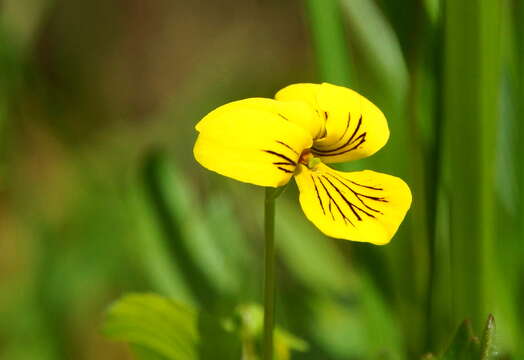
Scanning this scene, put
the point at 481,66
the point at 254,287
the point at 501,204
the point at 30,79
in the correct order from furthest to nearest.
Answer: the point at 30,79, the point at 254,287, the point at 501,204, the point at 481,66

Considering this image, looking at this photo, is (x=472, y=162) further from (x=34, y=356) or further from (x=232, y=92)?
(x=232, y=92)

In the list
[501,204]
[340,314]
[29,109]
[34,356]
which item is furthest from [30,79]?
[501,204]

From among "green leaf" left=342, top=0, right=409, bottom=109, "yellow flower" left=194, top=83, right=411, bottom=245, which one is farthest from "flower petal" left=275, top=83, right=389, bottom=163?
"green leaf" left=342, top=0, right=409, bottom=109

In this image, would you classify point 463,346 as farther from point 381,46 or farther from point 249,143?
point 381,46

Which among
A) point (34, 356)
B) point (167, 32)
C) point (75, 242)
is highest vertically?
point (167, 32)

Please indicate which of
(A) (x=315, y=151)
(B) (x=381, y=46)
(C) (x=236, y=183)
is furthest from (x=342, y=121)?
(C) (x=236, y=183)

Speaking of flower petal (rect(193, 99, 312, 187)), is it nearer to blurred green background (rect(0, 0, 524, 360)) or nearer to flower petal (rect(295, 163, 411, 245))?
flower petal (rect(295, 163, 411, 245))
